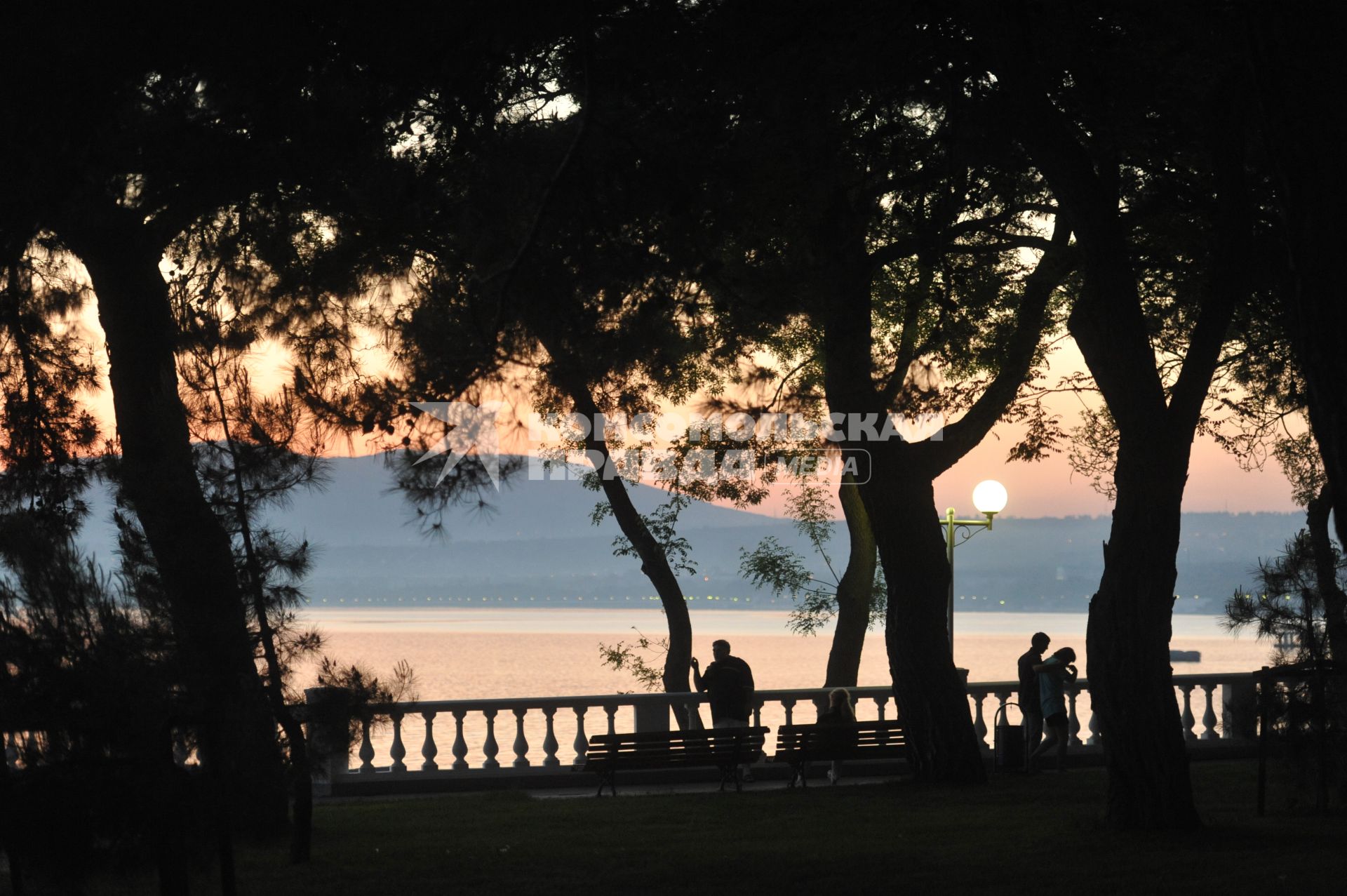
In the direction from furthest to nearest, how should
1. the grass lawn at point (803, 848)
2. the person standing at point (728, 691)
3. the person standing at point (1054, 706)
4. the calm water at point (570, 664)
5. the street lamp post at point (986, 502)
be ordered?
the calm water at point (570, 664), the street lamp post at point (986, 502), the person standing at point (1054, 706), the person standing at point (728, 691), the grass lawn at point (803, 848)

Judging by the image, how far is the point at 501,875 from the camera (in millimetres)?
9195

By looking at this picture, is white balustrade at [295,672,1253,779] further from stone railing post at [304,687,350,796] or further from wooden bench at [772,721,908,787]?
stone railing post at [304,687,350,796]

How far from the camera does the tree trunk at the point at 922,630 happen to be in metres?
14.3

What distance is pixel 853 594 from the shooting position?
2377cm

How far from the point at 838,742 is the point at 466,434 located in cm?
661

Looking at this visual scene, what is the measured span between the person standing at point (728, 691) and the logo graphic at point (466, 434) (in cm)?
582

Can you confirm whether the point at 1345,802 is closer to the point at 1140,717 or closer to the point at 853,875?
the point at 1140,717

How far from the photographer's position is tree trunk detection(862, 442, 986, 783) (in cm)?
1428

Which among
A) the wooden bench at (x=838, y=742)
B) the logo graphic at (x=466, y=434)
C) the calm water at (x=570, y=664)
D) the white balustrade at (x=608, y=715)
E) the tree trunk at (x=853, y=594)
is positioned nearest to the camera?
the logo graphic at (x=466, y=434)

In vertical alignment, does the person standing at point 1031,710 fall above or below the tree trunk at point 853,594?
below

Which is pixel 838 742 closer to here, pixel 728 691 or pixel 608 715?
pixel 728 691

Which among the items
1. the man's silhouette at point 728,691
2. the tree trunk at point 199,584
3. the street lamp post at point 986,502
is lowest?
the man's silhouette at point 728,691

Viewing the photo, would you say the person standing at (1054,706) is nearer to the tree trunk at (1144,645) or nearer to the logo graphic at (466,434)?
the tree trunk at (1144,645)

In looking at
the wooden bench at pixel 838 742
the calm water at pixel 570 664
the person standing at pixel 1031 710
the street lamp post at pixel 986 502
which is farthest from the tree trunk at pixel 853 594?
the calm water at pixel 570 664
